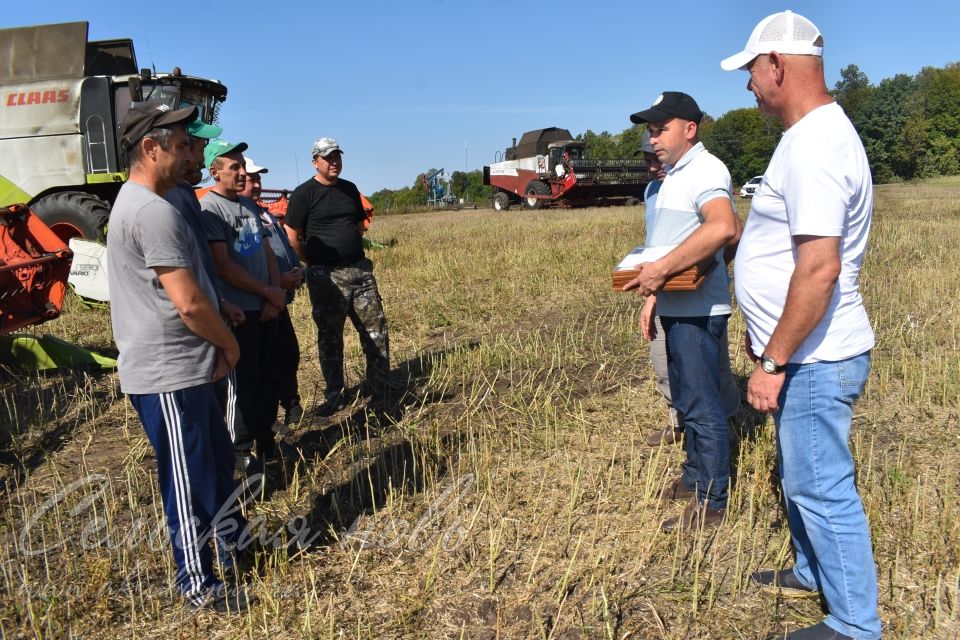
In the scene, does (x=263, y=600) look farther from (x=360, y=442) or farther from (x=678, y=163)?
(x=678, y=163)

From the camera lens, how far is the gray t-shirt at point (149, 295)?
8.10 ft

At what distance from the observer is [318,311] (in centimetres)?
505

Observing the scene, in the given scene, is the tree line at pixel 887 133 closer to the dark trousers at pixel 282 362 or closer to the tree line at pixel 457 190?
the tree line at pixel 457 190

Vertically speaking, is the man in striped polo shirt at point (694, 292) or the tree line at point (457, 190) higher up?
the tree line at point (457, 190)

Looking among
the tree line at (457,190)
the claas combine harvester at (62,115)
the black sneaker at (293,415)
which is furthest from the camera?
the tree line at (457,190)

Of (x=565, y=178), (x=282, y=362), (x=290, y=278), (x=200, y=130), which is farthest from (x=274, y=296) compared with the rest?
(x=565, y=178)

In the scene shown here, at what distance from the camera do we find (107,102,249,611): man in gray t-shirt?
8.20ft

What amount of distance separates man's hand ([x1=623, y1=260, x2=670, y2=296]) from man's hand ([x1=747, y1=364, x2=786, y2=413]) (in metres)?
0.78

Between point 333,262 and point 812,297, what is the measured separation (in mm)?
3417

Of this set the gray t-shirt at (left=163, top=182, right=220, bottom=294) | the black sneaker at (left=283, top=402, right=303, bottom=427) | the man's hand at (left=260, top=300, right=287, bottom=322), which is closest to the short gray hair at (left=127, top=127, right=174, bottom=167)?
the gray t-shirt at (left=163, top=182, right=220, bottom=294)

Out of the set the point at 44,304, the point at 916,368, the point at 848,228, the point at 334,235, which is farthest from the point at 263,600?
the point at 916,368

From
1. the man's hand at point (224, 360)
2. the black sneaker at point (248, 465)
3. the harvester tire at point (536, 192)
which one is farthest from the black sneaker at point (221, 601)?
the harvester tire at point (536, 192)

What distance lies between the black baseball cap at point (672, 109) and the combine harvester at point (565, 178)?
2063 centimetres

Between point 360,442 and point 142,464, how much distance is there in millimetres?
1178
